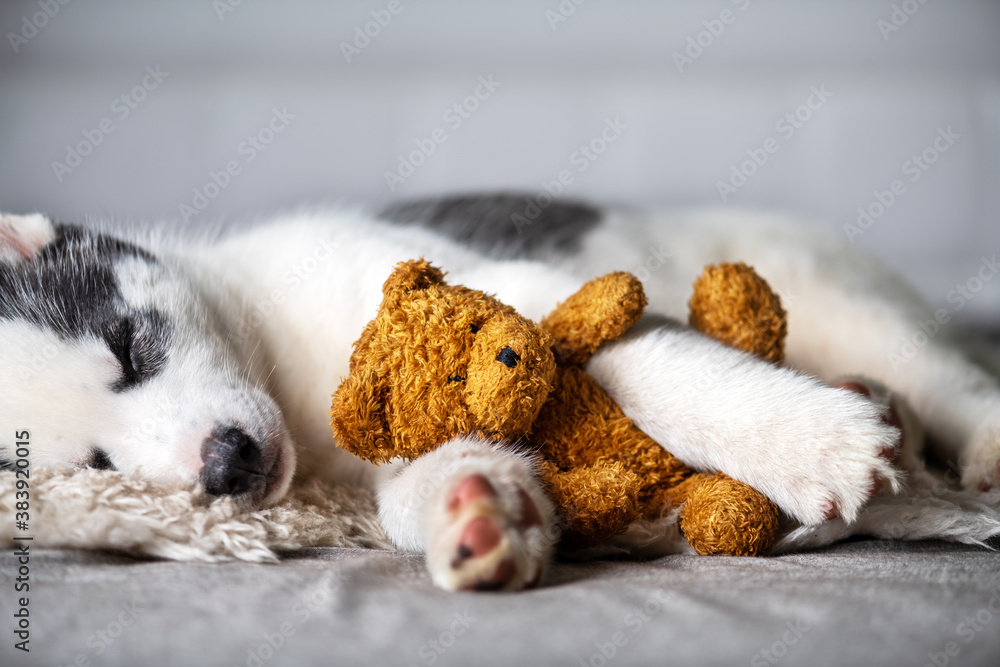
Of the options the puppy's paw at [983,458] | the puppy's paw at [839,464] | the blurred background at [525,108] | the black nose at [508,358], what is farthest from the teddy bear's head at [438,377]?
the blurred background at [525,108]

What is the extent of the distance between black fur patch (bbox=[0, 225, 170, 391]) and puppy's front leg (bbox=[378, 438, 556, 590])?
642mm

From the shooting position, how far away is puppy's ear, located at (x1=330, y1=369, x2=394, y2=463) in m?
1.02

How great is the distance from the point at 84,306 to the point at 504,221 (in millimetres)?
1107

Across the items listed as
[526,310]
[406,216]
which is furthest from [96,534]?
[406,216]

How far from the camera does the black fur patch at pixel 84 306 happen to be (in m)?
1.28

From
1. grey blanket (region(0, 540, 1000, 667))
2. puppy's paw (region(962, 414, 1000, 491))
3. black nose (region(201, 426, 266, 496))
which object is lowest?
grey blanket (region(0, 540, 1000, 667))

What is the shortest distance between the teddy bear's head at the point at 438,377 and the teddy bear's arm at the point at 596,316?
0.16m

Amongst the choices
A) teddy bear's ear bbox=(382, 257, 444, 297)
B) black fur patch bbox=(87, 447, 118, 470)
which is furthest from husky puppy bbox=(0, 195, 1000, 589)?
teddy bear's ear bbox=(382, 257, 444, 297)

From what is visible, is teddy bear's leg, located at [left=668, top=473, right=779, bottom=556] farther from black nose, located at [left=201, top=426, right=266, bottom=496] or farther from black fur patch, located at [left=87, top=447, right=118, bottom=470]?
black fur patch, located at [left=87, top=447, right=118, bottom=470]

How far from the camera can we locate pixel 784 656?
72 cm

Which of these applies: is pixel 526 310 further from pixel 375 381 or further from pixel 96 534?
pixel 96 534

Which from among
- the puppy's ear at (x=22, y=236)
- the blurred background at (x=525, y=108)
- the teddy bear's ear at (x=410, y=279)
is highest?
the blurred background at (x=525, y=108)

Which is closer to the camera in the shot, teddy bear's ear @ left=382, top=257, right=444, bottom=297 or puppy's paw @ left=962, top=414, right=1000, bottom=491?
teddy bear's ear @ left=382, top=257, right=444, bottom=297

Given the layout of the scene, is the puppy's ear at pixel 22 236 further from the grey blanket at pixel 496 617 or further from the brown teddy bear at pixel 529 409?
the brown teddy bear at pixel 529 409
